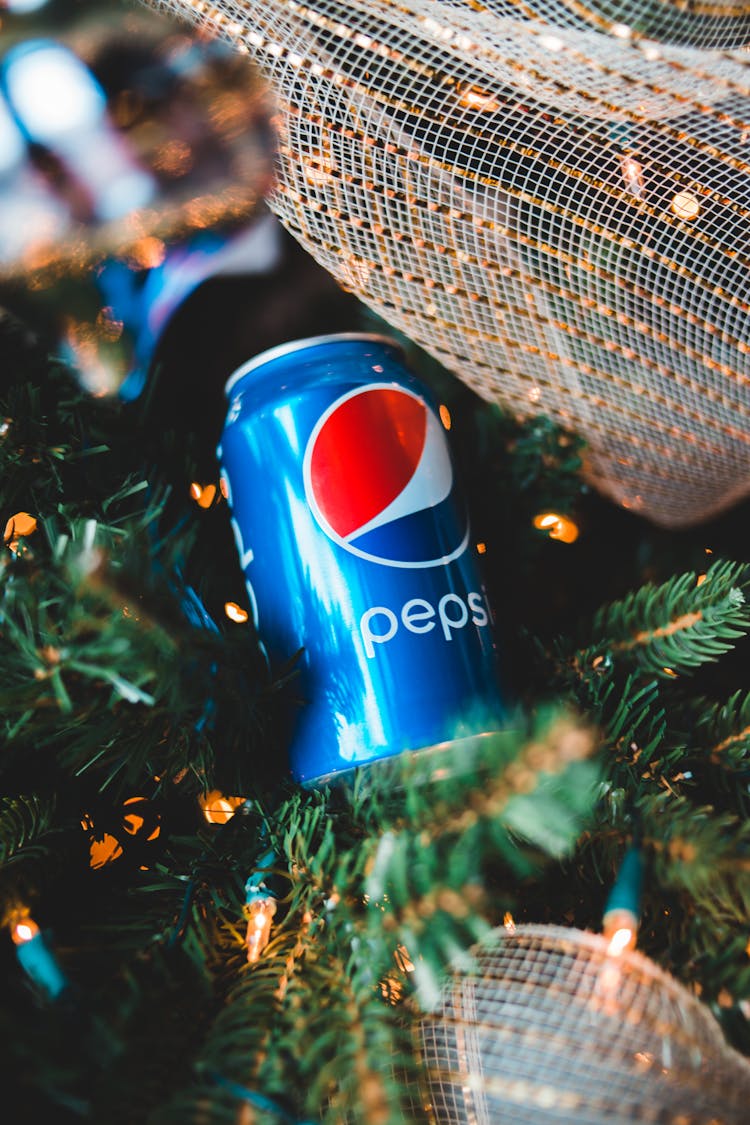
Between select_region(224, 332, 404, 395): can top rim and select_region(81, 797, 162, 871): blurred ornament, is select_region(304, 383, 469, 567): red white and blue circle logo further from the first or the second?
select_region(81, 797, 162, 871): blurred ornament

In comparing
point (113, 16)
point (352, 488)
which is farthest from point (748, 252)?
point (113, 16)

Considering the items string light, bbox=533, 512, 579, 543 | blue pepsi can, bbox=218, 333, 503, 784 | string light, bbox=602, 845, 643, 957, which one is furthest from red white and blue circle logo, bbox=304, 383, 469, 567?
string light, bbox=602, 845, 643, 957

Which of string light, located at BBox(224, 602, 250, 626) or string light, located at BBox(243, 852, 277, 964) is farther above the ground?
string light, located at BBox(224, 602, 250, 626)

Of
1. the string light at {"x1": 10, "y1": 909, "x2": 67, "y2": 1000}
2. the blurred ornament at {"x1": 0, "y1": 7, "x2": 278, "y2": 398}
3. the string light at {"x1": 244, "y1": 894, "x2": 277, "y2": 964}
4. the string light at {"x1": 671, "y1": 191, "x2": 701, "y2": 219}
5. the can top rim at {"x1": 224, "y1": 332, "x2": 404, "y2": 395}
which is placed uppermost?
the blurred ornament at {"x1": 0, "y1": 7, "x2": 278, "y2": 398}

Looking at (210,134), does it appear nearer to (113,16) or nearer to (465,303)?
(113,16)

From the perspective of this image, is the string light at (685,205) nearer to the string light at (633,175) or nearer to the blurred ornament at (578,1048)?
the string light at (633,175)

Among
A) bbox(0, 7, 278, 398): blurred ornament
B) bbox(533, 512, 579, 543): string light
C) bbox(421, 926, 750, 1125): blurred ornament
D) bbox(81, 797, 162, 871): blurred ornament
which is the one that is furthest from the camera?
bbox(533, 512, 579, 543): string light

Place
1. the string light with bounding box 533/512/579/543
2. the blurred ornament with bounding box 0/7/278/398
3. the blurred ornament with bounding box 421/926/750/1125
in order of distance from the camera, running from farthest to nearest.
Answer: the string light with bounding box 533/512/579/543 → the blurred ornament with bounding box 0/7/278/398 → the blurred ornament with bounding box 421/926/750/1125

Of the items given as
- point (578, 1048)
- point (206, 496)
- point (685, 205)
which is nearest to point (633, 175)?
point (685, 205)
